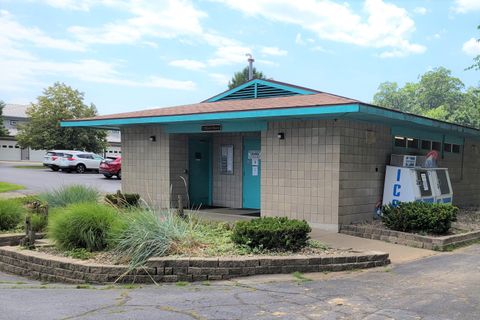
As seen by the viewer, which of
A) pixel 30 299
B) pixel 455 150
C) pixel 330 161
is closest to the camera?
pixel 30 299

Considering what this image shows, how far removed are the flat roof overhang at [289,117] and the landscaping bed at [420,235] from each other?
2519 millimetres

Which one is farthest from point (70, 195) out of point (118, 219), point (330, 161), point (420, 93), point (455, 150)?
point (420, 93)

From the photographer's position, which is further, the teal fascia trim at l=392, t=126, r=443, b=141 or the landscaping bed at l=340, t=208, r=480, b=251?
the teal fascia trim at l=392, t=126, r=443, b=141

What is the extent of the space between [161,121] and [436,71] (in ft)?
298

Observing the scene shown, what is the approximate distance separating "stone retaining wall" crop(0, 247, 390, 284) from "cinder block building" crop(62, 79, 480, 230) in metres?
3.10

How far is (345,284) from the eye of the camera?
6.52 meters

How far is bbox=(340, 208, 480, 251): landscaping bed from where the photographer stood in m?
9.28

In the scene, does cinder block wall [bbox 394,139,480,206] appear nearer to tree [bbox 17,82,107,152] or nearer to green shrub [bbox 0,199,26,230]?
green shrub [bbox 0,199,26,230]

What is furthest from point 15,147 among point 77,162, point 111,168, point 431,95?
point 431,95

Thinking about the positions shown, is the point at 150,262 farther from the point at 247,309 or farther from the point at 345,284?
the point at 345,284

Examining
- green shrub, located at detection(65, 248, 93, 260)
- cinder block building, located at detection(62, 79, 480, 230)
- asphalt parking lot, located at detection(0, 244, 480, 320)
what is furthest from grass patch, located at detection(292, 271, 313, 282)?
cinder block building, located at detection(62, 79, 480, 230)

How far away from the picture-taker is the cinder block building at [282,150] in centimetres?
1066

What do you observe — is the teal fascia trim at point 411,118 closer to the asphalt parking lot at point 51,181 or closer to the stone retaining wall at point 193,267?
the stone retaining wall at point 193,267

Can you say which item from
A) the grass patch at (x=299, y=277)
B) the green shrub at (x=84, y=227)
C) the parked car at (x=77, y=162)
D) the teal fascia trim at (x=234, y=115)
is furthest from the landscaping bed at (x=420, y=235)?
the parked car at (x=77, y=162)
